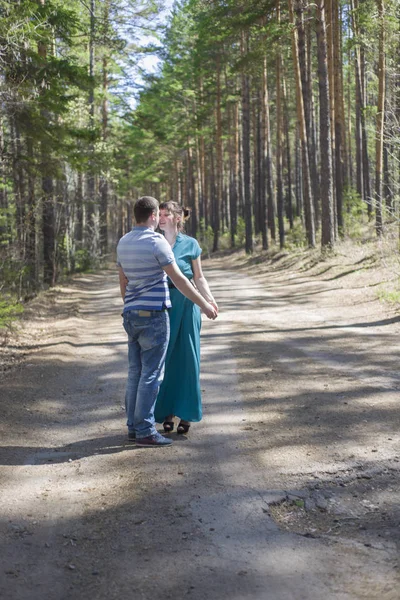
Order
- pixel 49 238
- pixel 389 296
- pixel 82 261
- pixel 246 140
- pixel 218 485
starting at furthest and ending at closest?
pixel 246 140 → pixel 82 261 → pixel 49 238 → pixel 389 296 → pixel 218 485

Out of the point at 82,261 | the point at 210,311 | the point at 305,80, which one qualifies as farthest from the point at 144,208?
the point at 82,261

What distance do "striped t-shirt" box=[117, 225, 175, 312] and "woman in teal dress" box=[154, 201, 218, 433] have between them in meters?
0.41

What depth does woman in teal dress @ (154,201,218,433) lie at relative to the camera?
5988 millimetres

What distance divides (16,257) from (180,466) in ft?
36.1

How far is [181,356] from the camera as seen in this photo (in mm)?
6059

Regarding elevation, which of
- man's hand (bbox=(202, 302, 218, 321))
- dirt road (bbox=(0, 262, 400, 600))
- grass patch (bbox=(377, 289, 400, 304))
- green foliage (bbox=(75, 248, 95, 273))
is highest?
green foliage (bbox=(75, 248, 95, 273))

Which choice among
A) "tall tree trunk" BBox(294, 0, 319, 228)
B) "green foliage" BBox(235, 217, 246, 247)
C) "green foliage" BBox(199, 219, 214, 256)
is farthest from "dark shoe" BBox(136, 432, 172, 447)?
"green foliage" BBox(235, 217, 246, 247)

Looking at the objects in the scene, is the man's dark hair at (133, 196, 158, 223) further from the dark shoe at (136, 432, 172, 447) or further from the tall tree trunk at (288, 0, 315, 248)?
the tall tree trunk at (288, 0, 315, 248)

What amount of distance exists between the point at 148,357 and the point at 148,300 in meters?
0.48

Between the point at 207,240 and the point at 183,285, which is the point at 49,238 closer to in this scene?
the point at 183,285

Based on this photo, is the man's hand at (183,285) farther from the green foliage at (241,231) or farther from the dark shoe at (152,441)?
the green foliage at (241,231)

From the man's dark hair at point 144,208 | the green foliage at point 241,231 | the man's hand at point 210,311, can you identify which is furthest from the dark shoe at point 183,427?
the green foliage at point 241,231

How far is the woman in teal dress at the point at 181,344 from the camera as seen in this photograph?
5988 mm

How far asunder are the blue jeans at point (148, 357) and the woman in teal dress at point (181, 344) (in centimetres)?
35
